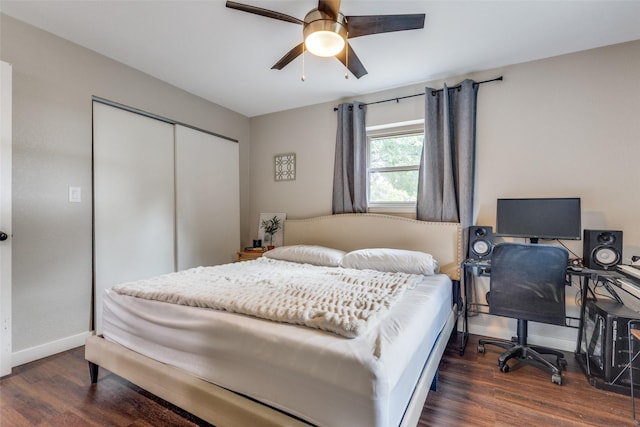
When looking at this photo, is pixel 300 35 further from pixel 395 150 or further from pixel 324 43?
pixel 395 150

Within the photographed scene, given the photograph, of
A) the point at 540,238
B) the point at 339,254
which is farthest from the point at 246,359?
the point at 540,238

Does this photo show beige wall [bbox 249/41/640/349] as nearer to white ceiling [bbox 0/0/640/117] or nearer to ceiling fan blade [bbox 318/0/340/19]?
white ceiling [bbox 0/0/640/117]

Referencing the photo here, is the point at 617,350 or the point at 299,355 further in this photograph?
the point at 617,350

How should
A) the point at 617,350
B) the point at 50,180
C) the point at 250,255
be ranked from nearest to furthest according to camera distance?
the point at 617,350, the point at 50,180, the point at 250,255

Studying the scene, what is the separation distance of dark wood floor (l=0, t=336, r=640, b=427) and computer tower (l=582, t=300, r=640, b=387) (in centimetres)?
12

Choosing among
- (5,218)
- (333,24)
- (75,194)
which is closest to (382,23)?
(333,24)

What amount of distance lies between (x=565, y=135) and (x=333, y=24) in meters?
2.24

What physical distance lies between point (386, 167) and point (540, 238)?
63.8 inches

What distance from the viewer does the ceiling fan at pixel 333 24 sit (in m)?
1.70

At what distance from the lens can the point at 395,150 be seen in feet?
11.0

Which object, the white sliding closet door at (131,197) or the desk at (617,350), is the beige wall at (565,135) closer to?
the desk at (617,350)

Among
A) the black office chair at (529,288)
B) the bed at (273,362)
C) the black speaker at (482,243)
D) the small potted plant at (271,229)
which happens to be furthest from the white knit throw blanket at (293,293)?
the small potted plant at (271,229)

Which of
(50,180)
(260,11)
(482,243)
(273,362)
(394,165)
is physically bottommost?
(273,362)

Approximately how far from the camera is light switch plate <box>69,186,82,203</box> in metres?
2.41
